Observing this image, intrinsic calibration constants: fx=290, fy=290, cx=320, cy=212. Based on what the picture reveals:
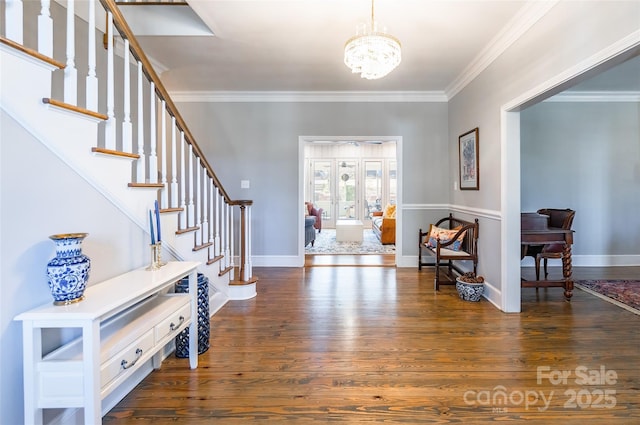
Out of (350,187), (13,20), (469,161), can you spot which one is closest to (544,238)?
(469,161)

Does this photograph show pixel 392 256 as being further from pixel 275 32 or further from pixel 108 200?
pixel 108 200

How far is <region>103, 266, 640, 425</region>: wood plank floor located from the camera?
153 centimetres

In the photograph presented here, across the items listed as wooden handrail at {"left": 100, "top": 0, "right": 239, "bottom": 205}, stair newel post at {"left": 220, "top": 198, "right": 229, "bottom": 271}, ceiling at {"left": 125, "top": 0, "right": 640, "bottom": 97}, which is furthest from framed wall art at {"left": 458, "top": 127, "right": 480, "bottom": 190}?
wooden handrail at {"left": 100, "top": 0, "right": 239, "bottom": 205}

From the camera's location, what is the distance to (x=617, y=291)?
3.26 meters

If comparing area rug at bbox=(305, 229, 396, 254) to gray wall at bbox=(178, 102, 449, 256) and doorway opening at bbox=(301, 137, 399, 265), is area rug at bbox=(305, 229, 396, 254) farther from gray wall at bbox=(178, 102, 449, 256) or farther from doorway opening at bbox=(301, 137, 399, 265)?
doorway opening at bbox=(301, 137, 399, 265)

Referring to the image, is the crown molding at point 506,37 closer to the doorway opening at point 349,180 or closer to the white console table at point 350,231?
the white console table at point 350,231

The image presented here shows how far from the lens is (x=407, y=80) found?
3949 millimetres

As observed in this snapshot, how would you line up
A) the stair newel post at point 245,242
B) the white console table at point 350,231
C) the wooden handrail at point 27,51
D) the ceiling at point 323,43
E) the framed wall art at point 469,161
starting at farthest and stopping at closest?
the white console table at point 350,231 < the framed wall art at point 469,161 < the stair newel post at point 245,242 < the ceiling at point 323,43 < the wooden handrail at point 27,51

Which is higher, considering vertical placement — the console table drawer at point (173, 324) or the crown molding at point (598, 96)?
the crown molding at point (598, 96)

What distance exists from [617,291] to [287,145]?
14.8 ft

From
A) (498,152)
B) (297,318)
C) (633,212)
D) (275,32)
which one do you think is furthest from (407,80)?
(633,212)

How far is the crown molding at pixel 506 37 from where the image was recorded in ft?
7.47

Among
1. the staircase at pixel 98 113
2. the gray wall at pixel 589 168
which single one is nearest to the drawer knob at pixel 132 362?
the staircase at pixel 98 113

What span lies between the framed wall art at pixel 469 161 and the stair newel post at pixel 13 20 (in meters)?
3.78
